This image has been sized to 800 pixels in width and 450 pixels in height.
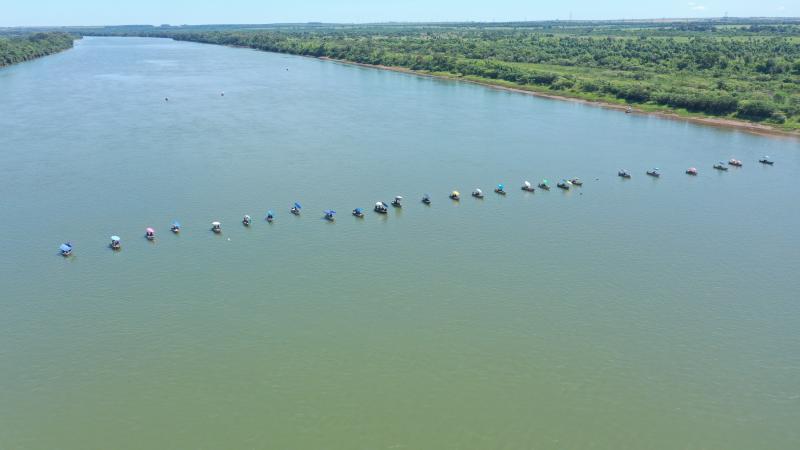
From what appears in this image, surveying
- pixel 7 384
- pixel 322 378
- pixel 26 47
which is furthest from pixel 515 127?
pixel 26 47

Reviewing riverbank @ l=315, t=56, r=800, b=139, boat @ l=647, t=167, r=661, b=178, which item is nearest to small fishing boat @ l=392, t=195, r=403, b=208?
boat @ l=647, t=167, r=661, b=178

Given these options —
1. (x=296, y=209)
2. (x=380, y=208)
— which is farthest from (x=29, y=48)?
(x=380, y=208)

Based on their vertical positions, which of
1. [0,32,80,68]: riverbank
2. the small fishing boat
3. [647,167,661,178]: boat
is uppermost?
[0,32,80,68]: riverbank

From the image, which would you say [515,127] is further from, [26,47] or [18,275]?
[26,47]

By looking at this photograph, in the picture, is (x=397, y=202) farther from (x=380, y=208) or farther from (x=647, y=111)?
(x=647, y=111)

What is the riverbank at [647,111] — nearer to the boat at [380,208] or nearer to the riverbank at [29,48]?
the boat at [380,208]

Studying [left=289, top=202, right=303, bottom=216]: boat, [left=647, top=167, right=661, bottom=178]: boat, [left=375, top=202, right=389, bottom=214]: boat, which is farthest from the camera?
[left=647, top=167, right=661, bottom=178]: boat

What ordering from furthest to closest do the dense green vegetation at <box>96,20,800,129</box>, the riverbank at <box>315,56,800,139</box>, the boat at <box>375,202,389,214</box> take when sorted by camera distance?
the dense green vegetation at <box>96,20,800,129</box> → the riverbank at <box>315,56,800,139</box> → the boat at <box>375,202,389,214</box>

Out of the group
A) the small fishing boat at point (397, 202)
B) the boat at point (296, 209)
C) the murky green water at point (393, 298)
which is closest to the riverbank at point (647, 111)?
the murky green water at point (393, 298)

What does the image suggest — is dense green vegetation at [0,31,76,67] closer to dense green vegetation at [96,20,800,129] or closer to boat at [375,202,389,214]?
dense green vegetation at [96,20,800,129]
